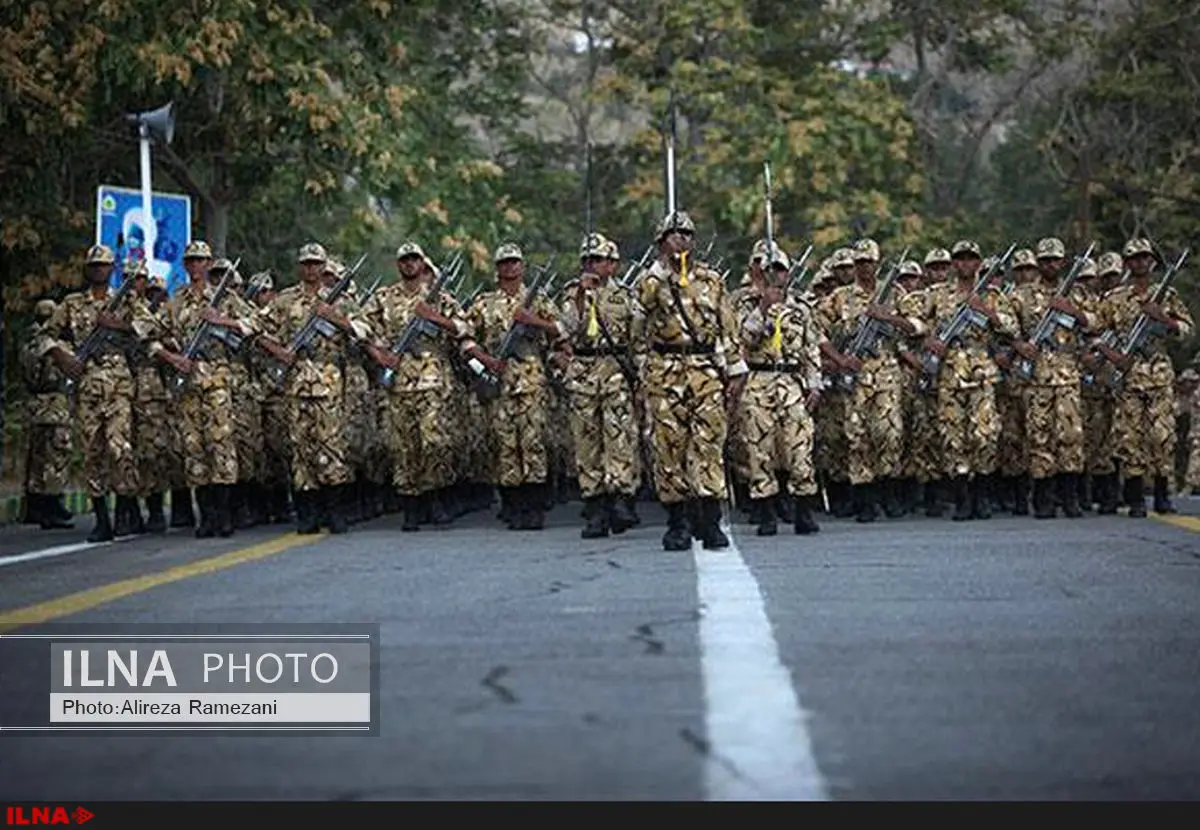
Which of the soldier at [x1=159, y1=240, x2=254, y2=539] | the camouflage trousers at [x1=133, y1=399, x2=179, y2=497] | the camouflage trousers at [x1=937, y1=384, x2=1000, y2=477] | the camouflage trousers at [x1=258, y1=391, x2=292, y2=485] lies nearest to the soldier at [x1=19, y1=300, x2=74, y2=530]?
the camouflage trousers at [x1=258, y1=391, x2=292, y2=485]

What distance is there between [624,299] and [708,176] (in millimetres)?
21179

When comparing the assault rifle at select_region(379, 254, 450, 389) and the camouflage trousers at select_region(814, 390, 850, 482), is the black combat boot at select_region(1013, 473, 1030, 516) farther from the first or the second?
the assault rifle at select_region(379, 254, 450, 389)

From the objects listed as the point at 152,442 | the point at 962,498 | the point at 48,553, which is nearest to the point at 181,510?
the point at 152,442

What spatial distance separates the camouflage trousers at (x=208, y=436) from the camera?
667 inches

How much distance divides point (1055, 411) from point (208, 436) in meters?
6.13

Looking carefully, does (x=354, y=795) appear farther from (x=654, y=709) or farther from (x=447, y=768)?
(x=654, y=709)

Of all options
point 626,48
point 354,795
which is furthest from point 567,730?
point 626,48

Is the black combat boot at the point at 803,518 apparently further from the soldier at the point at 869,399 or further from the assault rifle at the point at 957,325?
the assault rifle at the point at 957,325

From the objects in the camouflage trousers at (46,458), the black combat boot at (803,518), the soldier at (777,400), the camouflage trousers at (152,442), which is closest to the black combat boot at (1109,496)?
the soldier at (777,400)

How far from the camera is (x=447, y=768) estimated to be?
6262 mm

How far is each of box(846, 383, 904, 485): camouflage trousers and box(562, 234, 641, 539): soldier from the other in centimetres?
279

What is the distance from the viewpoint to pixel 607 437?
16141 millimetres

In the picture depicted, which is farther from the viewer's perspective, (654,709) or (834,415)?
(834,415)

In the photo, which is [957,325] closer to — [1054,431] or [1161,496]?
[1054,431]
